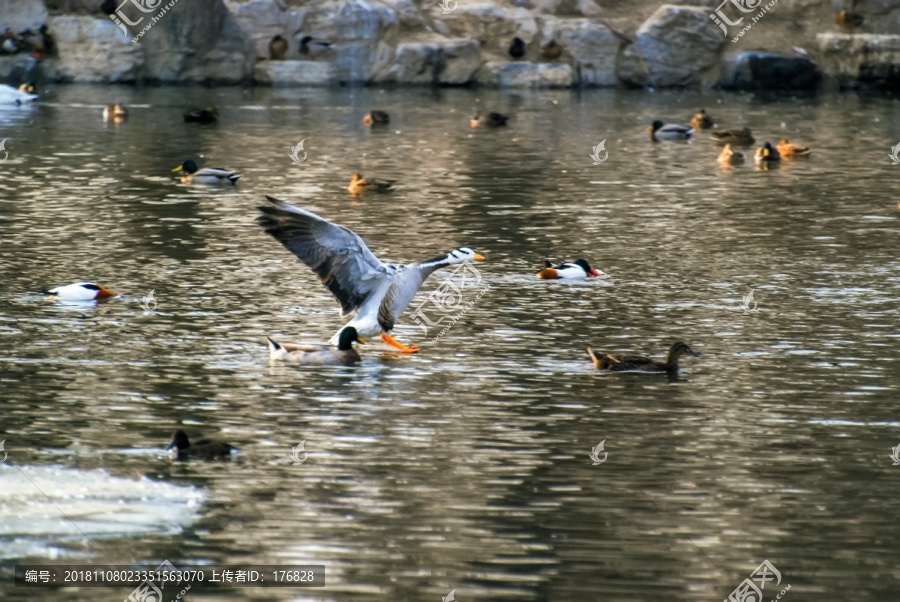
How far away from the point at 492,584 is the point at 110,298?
24.1 ft

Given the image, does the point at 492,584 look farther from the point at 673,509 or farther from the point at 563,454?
the point at 563,454

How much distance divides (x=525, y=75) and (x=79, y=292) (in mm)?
30434

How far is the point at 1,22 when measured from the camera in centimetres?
4000

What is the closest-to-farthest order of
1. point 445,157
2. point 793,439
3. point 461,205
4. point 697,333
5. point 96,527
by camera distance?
point 96,527
point 793,439
point 697,333
point 461,205
point 445,157

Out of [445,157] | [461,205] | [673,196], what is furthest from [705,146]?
[461,205]

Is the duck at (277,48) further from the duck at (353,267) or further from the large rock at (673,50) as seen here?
the duck at (353,267)

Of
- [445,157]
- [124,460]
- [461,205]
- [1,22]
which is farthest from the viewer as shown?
[1,22]

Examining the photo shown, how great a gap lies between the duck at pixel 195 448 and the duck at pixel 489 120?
22584 millimetres

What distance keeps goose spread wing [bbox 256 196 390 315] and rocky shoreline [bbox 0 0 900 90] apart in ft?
96.5

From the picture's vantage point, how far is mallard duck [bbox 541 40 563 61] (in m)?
41.0

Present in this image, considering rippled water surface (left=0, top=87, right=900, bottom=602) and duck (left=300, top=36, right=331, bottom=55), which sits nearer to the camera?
rippled water surface (left=0, top=87, right=900, bottom=602)

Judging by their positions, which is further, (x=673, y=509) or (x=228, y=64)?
(x=228, y=64)

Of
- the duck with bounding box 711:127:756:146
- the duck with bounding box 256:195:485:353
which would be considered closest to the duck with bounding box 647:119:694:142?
the duck with bounding box 711:127:756:146
